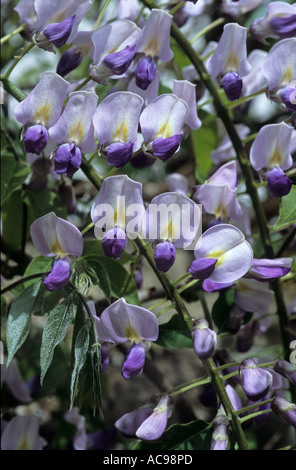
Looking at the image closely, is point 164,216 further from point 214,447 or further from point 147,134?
point 214,447

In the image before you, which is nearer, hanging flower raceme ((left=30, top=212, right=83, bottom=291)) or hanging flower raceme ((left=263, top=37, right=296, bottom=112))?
hanging flower raceme ((left=30, top=212, right=83, bottom=291))

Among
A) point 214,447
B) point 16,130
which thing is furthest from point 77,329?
point 16,130

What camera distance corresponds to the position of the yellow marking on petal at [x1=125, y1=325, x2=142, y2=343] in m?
0.79

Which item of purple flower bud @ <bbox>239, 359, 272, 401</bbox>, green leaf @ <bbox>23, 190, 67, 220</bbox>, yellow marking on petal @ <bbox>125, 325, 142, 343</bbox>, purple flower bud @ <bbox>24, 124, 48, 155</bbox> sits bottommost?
purple flower bud @ <bbox>239, 359, 272, 401</bbox>

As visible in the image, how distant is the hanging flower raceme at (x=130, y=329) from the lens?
0.76m

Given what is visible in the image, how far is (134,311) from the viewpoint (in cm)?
77

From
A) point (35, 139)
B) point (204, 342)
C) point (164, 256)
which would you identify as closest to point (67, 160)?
point (35, 139)

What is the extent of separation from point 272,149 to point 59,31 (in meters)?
0.31

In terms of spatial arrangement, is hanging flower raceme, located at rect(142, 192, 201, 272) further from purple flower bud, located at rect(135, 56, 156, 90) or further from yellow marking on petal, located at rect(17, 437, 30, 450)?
yellow marking on petal, located at rect(17, 437, 30, 450)

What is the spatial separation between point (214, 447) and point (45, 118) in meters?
0.44

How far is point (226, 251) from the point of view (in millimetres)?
790

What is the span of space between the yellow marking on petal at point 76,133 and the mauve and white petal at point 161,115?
0.07 metres

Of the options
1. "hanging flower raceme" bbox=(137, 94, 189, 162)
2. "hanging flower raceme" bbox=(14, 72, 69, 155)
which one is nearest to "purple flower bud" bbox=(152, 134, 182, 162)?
"hanging flower raceme" bbox=(137, 94, 189, 162)

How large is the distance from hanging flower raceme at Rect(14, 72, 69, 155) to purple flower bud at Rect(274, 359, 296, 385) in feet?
1.22
